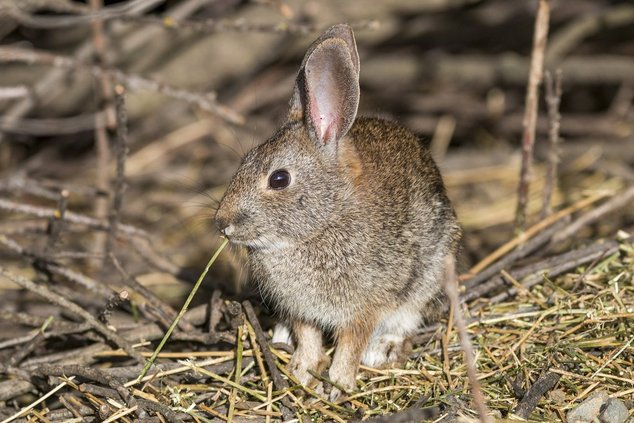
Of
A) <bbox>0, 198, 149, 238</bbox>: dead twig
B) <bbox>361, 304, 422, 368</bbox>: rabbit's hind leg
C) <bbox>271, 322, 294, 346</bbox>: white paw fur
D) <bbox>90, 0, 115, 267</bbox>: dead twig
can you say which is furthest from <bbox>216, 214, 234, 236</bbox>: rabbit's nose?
<bbox>90, 0, 115, 267</bbox>: dead twig

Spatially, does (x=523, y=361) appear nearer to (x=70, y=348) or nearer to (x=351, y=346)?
(x=351, y=346)

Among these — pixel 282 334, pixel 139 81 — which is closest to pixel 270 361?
pixel 282 334

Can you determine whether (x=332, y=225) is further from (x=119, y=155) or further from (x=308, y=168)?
(x=119, y=155)

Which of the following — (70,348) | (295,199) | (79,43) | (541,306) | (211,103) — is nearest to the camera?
(295,199)

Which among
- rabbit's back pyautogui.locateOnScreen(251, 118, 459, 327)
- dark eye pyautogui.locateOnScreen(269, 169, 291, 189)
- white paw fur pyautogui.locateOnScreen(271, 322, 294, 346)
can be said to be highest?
dark eye pyautogui.locateOnScreen(269, 169, 291, 189)

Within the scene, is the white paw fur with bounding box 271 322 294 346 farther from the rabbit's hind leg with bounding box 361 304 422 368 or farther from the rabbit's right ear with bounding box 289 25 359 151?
the rabbit's right ear with bounding box 289 25 359 151

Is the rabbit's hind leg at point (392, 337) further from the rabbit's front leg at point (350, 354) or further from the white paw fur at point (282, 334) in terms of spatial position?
the white paw fur at point (282, 334)

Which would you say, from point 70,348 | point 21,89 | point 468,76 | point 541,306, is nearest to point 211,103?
point 21,89
